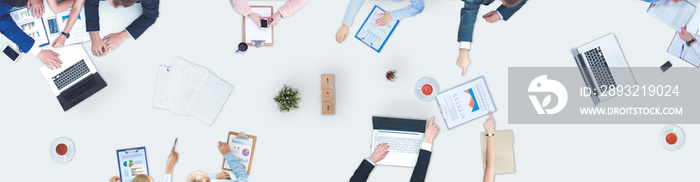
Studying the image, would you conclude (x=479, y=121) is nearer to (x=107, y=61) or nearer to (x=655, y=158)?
(x=655, y=158)

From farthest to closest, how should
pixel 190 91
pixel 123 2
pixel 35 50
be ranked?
pixel 190 91
pixel 35 50
pixel 123 2

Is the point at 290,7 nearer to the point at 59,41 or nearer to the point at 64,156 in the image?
the point at 59,41

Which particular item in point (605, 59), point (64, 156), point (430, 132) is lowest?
point (64, 156)

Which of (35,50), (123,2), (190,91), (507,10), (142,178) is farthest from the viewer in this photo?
(190,91)

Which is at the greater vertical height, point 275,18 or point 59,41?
point 275,18

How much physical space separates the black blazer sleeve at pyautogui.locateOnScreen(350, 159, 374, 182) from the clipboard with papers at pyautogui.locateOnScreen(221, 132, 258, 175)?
0.95 m

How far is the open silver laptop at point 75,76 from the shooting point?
475 cm

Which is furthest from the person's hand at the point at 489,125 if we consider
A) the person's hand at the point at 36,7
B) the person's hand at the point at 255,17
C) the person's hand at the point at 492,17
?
the person's hand at the point at 36,7

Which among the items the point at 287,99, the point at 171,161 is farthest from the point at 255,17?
the point at 171,161

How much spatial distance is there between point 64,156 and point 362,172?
273 cm

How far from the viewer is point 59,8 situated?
182 inches

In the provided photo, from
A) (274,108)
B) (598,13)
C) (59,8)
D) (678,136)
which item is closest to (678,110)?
(678,136)

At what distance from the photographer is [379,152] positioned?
4.77 meters

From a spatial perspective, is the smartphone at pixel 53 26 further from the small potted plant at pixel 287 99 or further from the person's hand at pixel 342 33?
the person's hand at pixel 342 33
